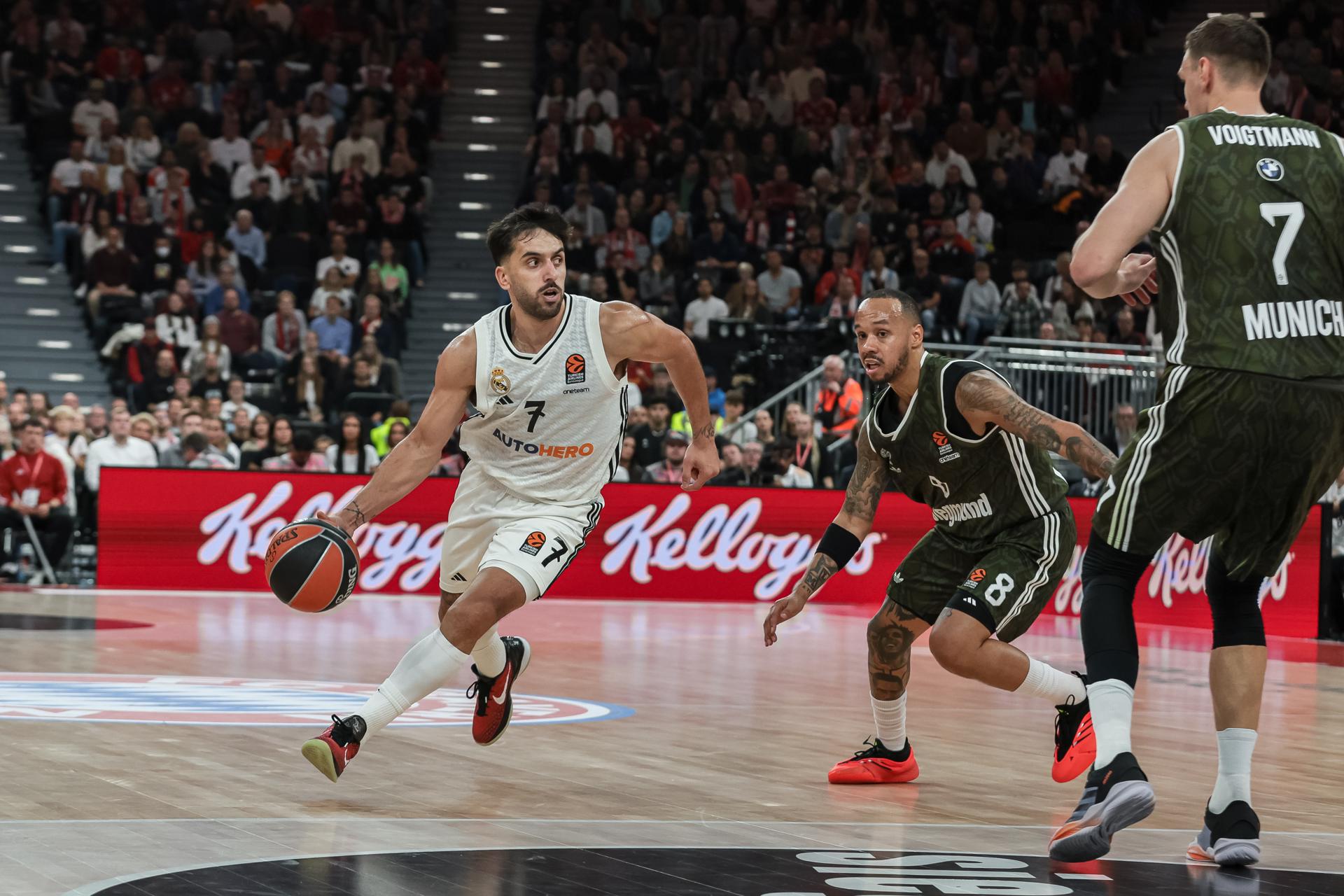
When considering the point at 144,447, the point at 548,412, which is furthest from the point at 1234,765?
the point at 144,447

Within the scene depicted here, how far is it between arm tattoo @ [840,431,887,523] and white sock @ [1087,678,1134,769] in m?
2.15

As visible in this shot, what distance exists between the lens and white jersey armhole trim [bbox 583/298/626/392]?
6.61 metres

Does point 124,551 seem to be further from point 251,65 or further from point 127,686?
point 251,65

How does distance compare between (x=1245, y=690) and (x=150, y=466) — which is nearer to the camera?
(x=1245, y=690)

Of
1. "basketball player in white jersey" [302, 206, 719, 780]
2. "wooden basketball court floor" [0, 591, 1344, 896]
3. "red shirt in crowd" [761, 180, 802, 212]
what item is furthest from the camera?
"red shirt in crowd" [761, 180, 802, 212]

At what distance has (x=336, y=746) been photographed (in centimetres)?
600

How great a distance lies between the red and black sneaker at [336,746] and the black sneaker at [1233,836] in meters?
2.76

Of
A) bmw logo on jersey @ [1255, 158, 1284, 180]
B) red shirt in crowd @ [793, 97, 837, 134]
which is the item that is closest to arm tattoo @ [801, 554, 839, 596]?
bmw logo on jersey @ [1255, 158, 1284, 180]

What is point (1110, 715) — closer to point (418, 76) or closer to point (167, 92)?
point (167, 92)

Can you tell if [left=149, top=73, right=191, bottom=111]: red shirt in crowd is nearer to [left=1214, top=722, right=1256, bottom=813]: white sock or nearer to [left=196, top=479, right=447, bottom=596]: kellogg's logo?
[left=196, top=479, right=447, bottom=596]: kellogg's logo

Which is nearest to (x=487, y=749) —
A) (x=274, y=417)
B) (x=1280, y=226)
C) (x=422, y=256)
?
(x=1280, y=226)

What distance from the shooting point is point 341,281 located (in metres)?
21.0

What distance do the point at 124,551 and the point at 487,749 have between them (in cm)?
1008

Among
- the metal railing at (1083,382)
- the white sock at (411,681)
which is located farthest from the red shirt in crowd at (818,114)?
the white sock at (411,681)
